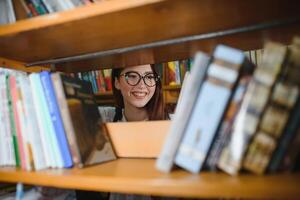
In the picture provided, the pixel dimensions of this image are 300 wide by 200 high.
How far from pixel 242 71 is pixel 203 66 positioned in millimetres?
86

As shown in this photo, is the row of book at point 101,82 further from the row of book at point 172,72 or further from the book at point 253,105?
the book at point 253,105

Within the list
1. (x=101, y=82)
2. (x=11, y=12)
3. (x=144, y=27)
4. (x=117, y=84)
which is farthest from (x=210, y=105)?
(x=101, y=82)

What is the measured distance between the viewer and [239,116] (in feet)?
1.71

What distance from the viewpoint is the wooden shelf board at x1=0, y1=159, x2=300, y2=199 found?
47cm

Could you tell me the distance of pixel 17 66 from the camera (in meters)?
1.01

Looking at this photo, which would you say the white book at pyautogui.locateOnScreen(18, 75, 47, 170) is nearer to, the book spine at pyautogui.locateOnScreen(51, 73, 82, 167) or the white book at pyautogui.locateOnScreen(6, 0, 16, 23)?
the book spine at pyautogui.locateOnScreen(51, 73, 82, 167)

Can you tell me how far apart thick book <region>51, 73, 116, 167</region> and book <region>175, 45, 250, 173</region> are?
0.95ft

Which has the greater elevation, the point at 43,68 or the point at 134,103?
the point at 43,68

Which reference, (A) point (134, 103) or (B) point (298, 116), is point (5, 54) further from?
(B) point (298, 116)

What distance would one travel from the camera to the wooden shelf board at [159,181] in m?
0.47

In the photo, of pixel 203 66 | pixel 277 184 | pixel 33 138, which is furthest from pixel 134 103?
pixel 277 184

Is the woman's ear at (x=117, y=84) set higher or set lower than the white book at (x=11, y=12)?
→ lower

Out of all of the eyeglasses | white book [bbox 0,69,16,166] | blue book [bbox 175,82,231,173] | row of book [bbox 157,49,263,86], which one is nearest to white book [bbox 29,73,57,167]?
white book [bbox 0,69,16,166]

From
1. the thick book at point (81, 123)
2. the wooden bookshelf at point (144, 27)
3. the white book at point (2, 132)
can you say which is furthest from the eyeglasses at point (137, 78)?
the white book at point (2, 132)
